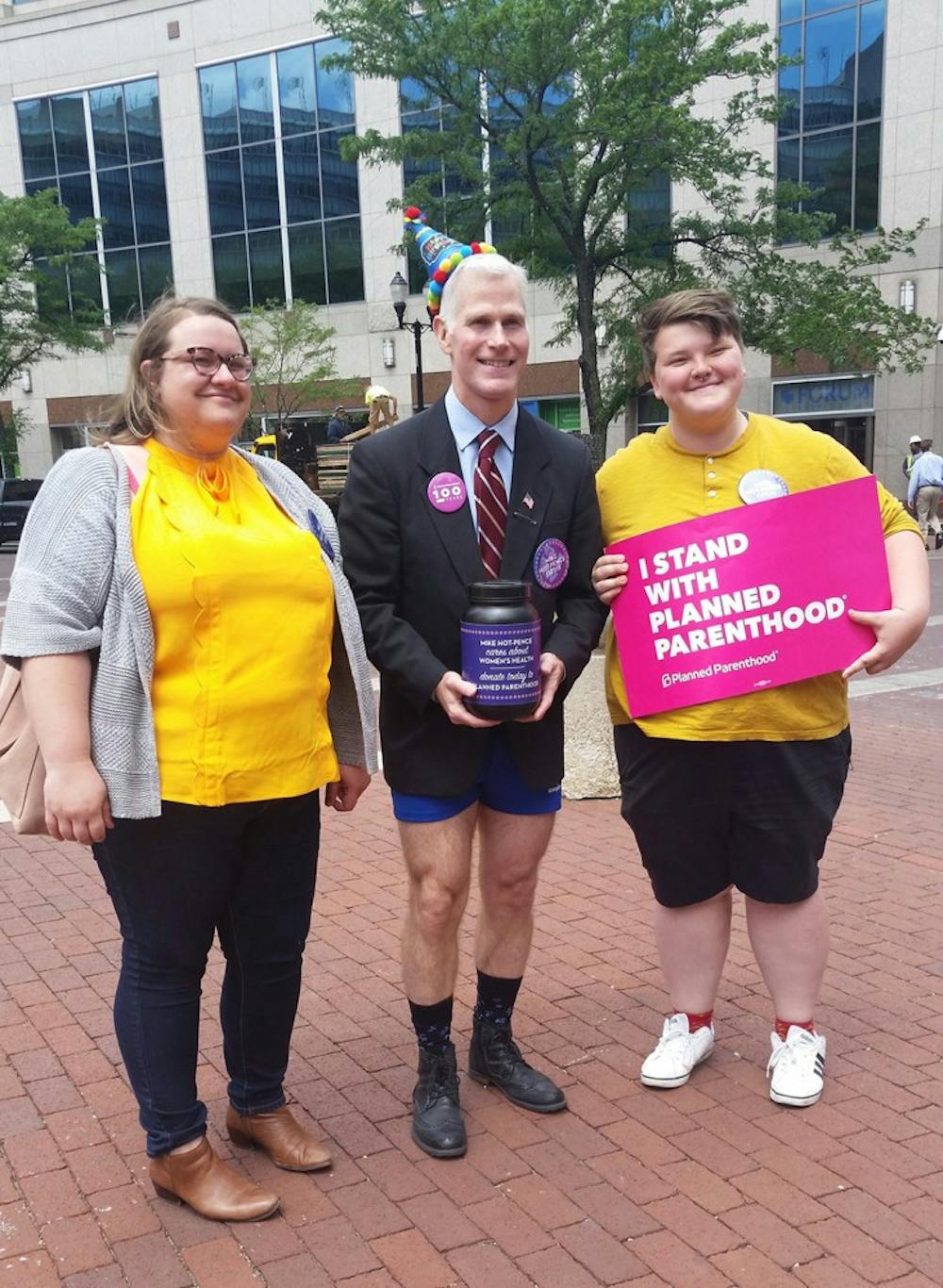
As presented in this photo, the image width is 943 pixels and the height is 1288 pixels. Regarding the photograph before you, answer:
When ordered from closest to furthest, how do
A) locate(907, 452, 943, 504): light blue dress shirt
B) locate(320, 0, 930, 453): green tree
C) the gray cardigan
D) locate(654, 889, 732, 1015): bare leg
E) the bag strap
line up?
1. the gray cardigan
2. the bag strap
3. locate(654, 889, 732, 1015): bare leg
4. locate(320, 0, 930, 453): green tree
5. locate(907, 452, 943, 504): light blue dress shirt

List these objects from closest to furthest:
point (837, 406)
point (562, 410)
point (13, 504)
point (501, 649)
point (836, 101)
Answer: point (501, 649) → point (836, 101) → point (837, 406) → point (13, 504) → point (562, 410)

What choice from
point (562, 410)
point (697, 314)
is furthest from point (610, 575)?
point (562, 410)

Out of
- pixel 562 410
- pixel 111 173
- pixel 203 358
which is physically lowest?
pixel 562 410

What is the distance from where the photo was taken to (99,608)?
2.47 meters

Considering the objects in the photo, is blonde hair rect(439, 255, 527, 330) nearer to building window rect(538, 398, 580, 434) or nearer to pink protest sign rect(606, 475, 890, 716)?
pink protest sign rect(606, 475, 890, 716)

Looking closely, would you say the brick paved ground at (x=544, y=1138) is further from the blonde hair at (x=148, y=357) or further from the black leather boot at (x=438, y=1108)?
the blonde hair at (x=148, y=357)

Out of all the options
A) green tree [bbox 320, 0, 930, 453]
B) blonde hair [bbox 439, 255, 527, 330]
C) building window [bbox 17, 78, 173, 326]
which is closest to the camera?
blonde hair [bbox 439, 255, 527, 330]

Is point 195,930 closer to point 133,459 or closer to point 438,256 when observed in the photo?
point 133,459

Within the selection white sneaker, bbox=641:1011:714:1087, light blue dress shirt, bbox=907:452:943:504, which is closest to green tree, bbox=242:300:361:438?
light blue dress shirt, bbox=907:452:943:504

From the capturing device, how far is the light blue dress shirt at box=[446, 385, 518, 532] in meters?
2.99

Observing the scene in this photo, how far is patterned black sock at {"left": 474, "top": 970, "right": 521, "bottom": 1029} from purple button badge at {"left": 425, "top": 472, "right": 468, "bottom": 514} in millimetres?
1341

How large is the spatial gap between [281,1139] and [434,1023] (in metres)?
0.48

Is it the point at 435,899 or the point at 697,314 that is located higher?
the point at 697,314

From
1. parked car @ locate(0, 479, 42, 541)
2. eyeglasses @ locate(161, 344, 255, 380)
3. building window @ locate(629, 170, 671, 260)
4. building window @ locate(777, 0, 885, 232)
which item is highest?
building window @ locate(777, 0, 885, 232)
